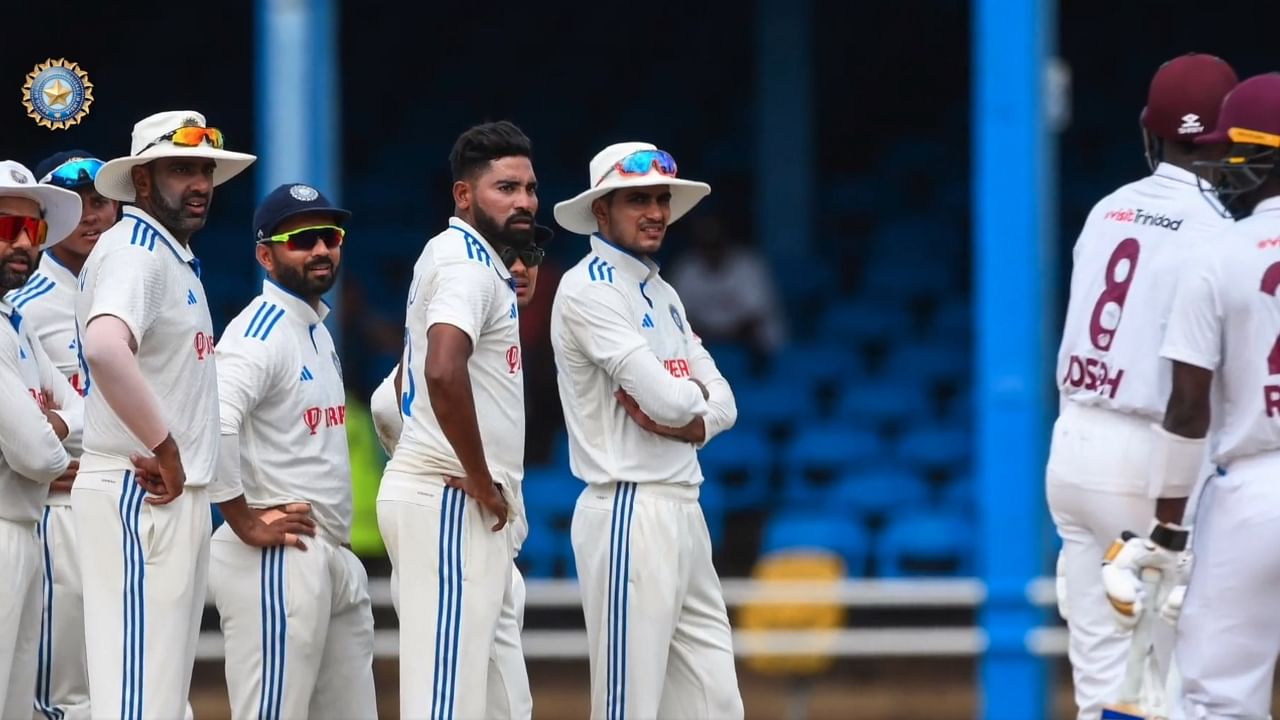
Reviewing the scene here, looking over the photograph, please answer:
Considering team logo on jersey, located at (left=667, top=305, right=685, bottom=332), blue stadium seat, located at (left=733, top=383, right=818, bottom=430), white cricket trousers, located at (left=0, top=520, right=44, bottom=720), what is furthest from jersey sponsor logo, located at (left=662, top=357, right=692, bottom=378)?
blue stadium seat, located at (left=733, top=383, right=818, bottom=430)

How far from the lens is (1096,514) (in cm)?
624

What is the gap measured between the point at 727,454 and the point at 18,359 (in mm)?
6252

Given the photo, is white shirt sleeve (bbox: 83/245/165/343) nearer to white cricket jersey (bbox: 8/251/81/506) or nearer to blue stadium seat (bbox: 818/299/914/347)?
white cricket jersey (bbox: 8/251/81/506)

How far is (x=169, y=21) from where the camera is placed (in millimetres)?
15344

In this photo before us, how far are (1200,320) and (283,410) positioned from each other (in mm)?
2536

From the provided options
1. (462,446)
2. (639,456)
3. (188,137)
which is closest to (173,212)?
(188,137)

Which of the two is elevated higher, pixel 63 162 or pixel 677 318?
pixel 63 162

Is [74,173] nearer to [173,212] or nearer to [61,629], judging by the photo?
[173,212]

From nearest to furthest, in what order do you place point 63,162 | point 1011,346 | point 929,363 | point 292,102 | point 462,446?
point 462,446 < point 63,162 < point 1011,346 < point 292,102 < point 929,363

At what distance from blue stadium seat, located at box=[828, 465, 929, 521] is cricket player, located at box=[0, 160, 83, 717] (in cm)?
570

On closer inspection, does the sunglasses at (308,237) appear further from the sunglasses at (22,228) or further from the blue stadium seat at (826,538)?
the blue stadium seat at (826,538)

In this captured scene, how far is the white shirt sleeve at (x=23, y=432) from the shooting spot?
5.70 m

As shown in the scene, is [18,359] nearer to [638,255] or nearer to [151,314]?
[151,314]

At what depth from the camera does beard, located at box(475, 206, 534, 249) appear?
600 cm
